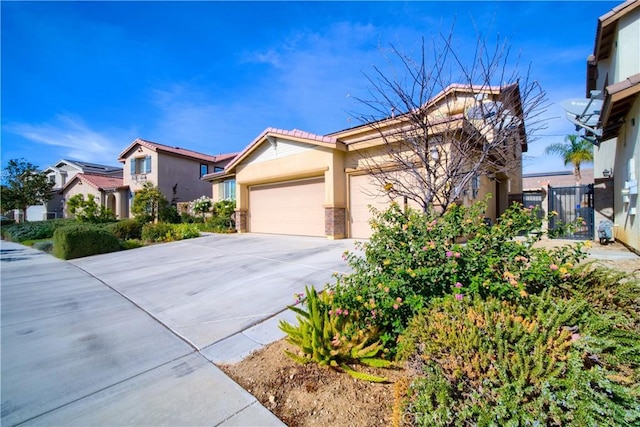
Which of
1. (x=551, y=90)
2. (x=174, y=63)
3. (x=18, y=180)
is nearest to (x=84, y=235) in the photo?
(x=174, y=63)

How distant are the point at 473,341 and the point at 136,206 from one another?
21.0 m

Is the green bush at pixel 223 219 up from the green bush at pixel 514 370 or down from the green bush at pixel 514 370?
up

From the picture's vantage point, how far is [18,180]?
936 inches

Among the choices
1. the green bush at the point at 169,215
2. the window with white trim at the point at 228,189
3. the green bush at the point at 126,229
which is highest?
the window with white trim at the point at 228,189

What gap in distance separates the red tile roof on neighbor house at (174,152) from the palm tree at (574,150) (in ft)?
84.6

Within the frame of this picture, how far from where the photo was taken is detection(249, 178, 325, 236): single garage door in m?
12.4

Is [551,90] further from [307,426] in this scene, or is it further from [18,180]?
[18,180]

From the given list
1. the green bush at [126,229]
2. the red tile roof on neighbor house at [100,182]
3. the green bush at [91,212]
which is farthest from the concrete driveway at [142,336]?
the red tile roof on neighbor house at [100,182]

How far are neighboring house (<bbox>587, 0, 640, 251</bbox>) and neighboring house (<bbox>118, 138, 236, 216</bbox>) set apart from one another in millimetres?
23528

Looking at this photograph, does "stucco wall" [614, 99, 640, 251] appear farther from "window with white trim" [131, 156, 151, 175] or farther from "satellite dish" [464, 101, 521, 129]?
"window with white trim" [131, 156, 151, 175]

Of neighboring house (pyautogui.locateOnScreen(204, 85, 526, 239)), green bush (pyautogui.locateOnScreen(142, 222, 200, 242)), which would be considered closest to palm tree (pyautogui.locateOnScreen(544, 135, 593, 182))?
neighboring house (pyautogui.locateOnScreen(204, 85, 526, 239))

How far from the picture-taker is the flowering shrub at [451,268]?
8.70 feet

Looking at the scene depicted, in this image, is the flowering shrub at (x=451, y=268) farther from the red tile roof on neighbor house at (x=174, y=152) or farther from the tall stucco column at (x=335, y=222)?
the red tile roof on neighbor house at (x=174, y=152)

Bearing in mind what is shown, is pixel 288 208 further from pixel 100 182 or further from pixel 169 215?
pixel 100 182
